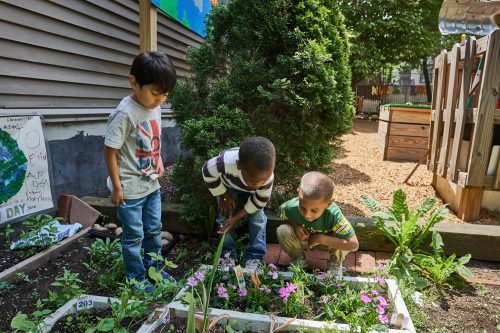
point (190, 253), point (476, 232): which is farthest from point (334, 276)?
point (476, 232)

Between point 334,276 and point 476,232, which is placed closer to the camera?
point 334,276

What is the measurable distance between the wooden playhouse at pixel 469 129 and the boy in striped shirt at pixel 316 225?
1674 mm

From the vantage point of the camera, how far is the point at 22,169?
3102 millimetres

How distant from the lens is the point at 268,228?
3.07 metres

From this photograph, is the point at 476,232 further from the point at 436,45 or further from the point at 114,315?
the point at 436,45

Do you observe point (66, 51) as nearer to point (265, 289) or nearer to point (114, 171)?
point (114, 171)

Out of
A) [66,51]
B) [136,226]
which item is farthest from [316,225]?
[66,51]

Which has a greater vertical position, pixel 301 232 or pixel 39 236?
pixel 301 232

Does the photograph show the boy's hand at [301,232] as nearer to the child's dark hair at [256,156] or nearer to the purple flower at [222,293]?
the child's dark hair at [256,156]

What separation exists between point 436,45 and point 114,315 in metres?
18.4

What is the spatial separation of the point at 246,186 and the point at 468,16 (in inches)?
142

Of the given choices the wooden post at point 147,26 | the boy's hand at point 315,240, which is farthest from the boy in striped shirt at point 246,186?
the wooden post at point 147,26

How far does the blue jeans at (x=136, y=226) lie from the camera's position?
2.18 metres

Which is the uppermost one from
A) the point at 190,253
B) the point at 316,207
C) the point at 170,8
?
the point at 170,8
